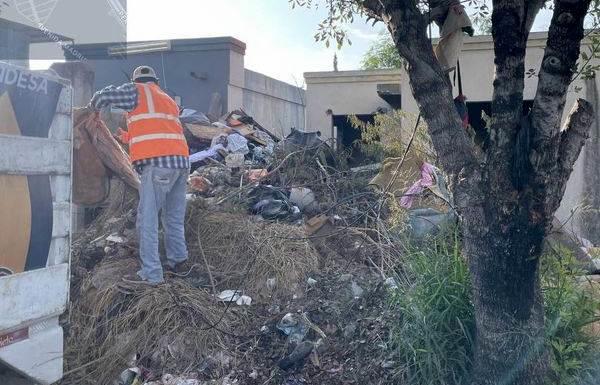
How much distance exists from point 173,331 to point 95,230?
7.72ft

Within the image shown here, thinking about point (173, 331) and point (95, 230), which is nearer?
point (173, 331)

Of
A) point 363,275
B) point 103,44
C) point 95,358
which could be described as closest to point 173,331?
point 95,358

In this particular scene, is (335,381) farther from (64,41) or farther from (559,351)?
(64,41)

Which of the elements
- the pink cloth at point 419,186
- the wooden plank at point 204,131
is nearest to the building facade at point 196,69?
the wooden plank at point 204,131

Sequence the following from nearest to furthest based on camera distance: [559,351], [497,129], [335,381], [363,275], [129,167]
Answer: [497,129]
[559,351]
[335,381]
[363,275]
[129,167]

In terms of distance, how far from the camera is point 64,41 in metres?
11.2

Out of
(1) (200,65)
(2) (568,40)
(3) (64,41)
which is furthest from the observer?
(1) (200,65)

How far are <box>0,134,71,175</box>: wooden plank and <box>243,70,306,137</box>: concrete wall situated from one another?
426 inches

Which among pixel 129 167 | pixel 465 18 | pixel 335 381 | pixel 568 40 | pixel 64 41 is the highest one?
pixel 64 41

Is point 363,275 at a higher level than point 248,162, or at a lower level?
lower

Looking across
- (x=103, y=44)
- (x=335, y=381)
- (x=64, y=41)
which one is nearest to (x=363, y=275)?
(x=335, y=381)

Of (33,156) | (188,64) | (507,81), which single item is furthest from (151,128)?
(188,64)

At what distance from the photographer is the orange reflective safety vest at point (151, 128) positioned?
5.16m

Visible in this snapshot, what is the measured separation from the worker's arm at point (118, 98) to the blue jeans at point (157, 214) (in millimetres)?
549
